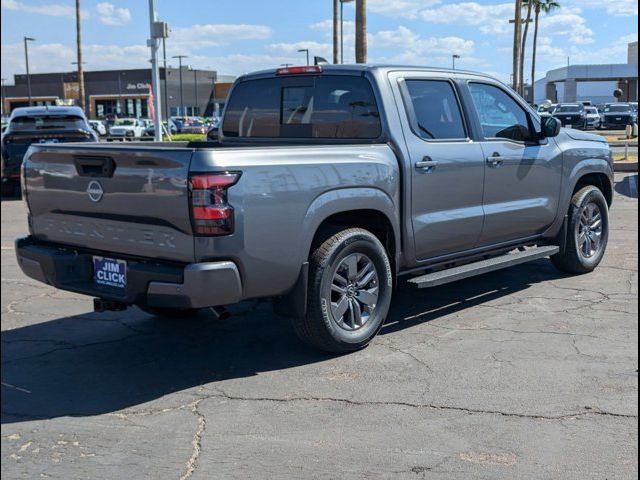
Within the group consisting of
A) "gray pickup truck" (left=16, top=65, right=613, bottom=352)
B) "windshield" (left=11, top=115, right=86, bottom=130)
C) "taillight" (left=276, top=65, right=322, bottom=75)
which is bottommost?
"gray pickup truck" (left=16, top=65, right=613, bottom=352)

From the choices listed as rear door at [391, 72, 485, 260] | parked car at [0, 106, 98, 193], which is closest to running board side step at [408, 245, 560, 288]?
rear door at [391, 72, 485, 260]

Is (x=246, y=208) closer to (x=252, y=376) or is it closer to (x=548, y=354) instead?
(x=252, y=376)

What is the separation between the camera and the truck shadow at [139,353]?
4613 millimetres

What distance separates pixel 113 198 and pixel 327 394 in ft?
5.78

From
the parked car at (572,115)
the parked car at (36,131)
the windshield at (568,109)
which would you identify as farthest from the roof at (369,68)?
the windshield at (568,109)

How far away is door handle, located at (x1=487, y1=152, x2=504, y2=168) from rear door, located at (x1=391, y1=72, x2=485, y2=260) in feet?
0.36

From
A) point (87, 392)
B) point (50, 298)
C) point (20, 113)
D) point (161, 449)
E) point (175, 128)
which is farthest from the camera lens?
point (175, 128)

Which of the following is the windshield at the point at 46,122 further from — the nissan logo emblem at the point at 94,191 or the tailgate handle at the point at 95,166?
the nissan logo emblem at the point at 94,191

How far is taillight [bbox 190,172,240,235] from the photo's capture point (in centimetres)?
440

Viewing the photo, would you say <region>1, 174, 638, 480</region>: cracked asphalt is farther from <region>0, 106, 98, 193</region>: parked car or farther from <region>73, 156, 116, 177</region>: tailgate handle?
<region>0, 106, 98, 193</region>: parked car

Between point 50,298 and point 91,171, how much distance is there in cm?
263

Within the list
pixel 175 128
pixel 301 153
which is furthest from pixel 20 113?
pixel 175 128

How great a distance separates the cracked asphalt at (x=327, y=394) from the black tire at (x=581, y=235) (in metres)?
0.73

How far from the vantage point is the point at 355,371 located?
5.05m
